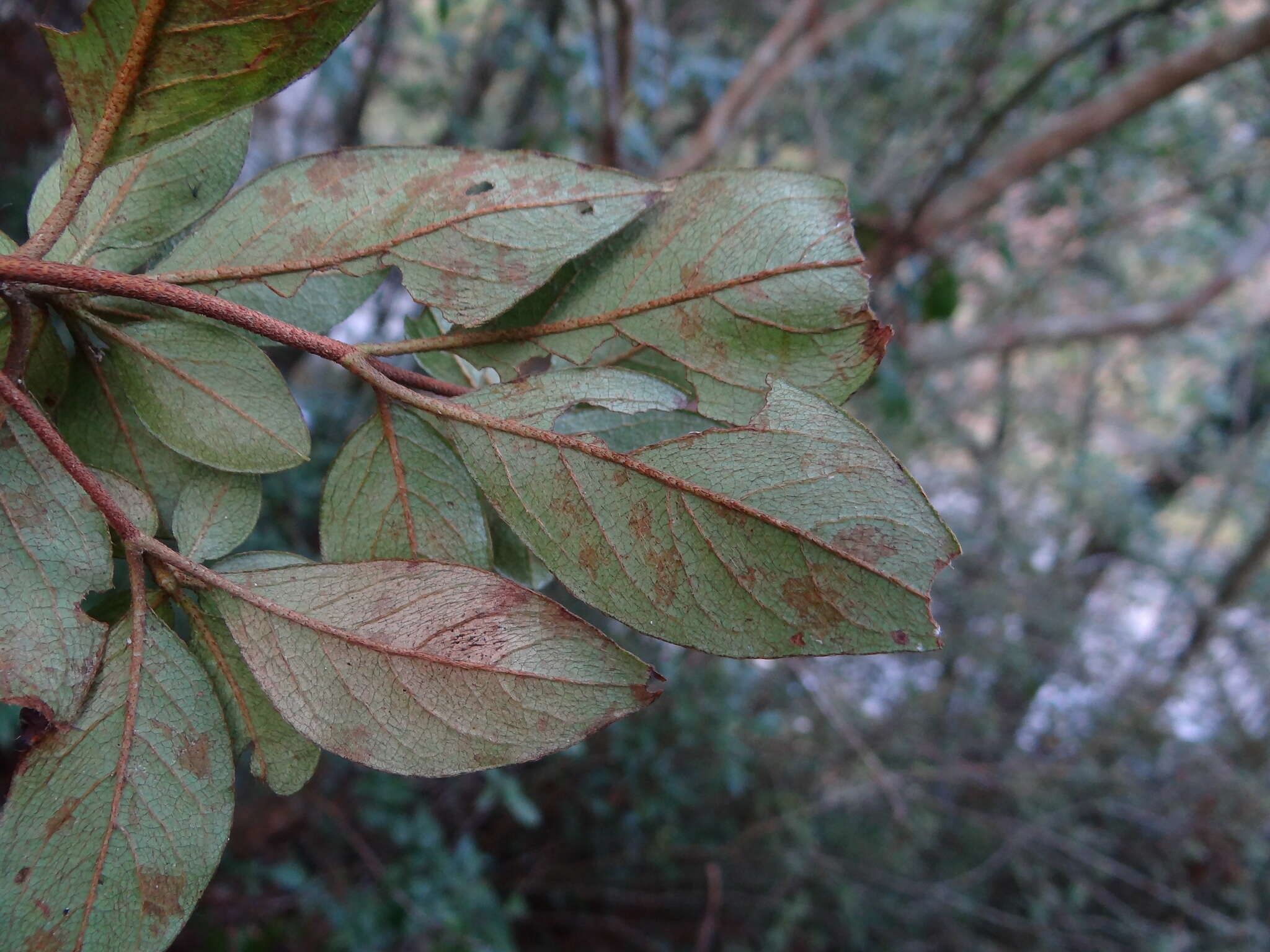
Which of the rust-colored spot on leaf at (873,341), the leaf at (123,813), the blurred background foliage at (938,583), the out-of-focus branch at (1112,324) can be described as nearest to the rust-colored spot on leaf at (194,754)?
the leaf at (123,813)

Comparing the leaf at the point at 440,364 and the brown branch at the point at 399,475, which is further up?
the leaf at the point at 440,364

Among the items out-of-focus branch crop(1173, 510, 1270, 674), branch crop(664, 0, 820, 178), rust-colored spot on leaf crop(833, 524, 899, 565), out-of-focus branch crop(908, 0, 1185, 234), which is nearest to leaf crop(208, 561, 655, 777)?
rust-colored spot on leaf crop(833, 524, 899, 565)

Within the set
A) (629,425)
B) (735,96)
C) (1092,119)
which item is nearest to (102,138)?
(629,425)

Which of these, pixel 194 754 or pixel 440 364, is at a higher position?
pixel 440 364

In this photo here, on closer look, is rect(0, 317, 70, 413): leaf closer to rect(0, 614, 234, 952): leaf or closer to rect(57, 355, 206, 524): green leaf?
rect(57, 355, 206, 524): green leaf

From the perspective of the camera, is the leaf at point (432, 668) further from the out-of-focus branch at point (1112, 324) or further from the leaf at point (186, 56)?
the out-of-focus branch at point (1112, 324)

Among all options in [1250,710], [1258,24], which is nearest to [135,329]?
[1258,24]

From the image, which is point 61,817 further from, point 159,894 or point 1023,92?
point 1023,92
